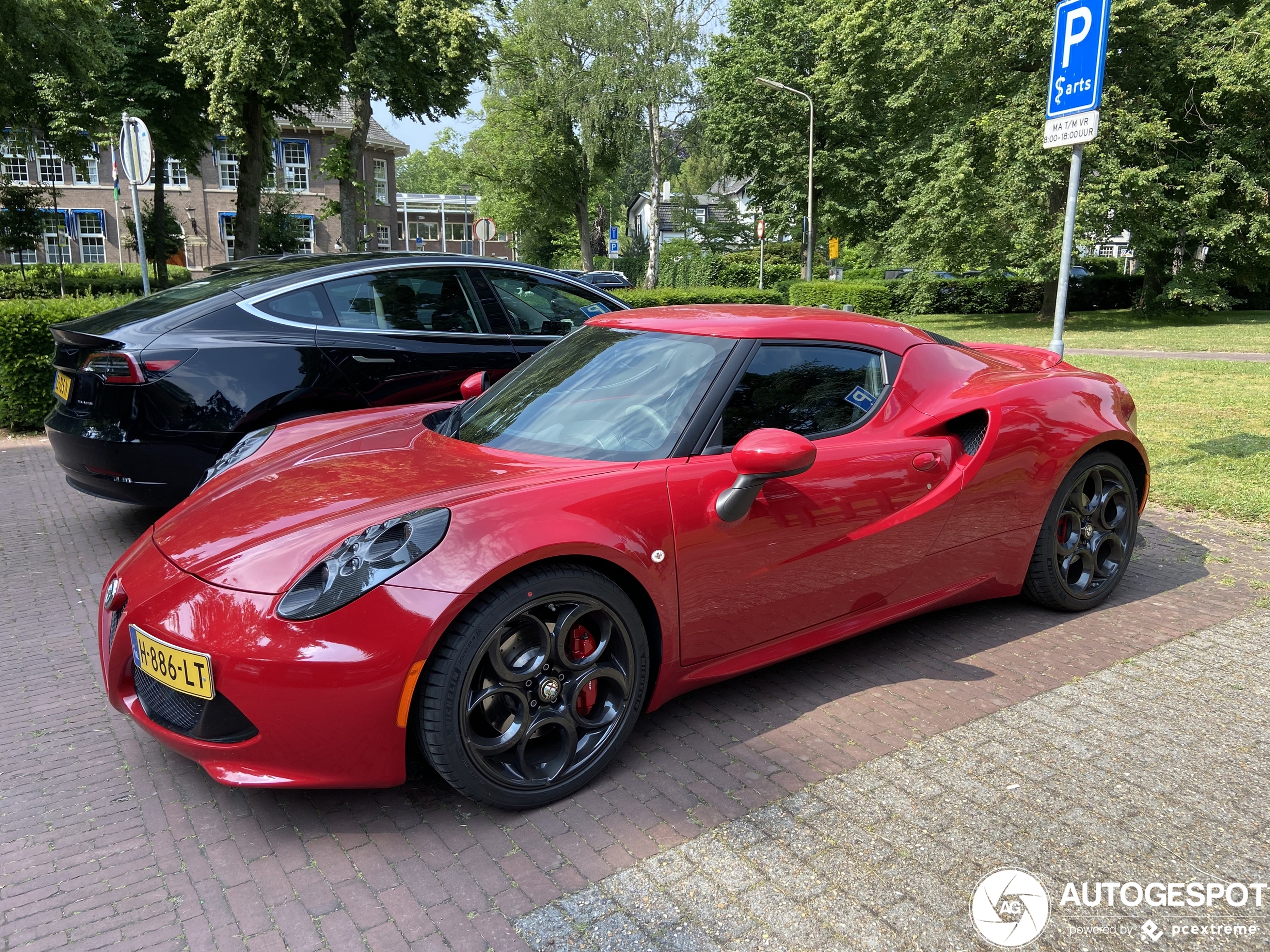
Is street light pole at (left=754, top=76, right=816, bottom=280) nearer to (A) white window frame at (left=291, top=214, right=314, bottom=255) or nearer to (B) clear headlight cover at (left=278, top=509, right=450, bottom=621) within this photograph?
(A) white window frame at (left=291, top=214, right=314, bottom=255)

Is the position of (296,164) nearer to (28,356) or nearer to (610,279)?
(610,279)

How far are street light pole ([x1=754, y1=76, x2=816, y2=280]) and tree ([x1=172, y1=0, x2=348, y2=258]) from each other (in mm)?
16596

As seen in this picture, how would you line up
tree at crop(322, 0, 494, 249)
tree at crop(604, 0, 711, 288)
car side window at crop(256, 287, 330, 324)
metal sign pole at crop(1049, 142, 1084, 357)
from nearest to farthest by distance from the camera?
1. car side window at crop(256, 287, 330, 324)
2. metal sign pole at crop(1049, 142, 1084, 357)
3. tree at crop(322, 0, 494, 249)
4. tree at crop(604, 0, 711, 288)

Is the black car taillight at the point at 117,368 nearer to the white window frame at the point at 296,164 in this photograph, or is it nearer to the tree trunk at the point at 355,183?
the tree trunk at the point at 355,183

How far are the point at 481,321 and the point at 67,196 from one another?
54.0 m

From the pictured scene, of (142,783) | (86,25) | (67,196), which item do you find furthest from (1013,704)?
(67,196)

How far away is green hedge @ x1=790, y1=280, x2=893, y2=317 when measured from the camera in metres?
25.9

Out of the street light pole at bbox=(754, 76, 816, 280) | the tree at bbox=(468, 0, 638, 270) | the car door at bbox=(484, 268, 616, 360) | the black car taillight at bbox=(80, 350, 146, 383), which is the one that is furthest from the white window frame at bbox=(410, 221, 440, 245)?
the black car taillight at bbox=(80, 350, 146, 383)

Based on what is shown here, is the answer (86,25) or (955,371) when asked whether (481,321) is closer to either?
(955,371)

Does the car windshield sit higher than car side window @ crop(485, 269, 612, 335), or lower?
lower

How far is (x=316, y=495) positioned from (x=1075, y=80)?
5165mm

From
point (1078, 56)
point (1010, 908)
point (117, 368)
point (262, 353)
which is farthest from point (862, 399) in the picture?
point (117, 368)

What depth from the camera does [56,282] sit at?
2889 centimetres

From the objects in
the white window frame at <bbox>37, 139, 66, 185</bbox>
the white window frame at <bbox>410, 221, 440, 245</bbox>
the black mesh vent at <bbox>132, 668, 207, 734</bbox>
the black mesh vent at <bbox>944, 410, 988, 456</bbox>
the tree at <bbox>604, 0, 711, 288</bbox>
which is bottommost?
the black mesh vent at <bbox>132, 668, 207, 734</bbox>
